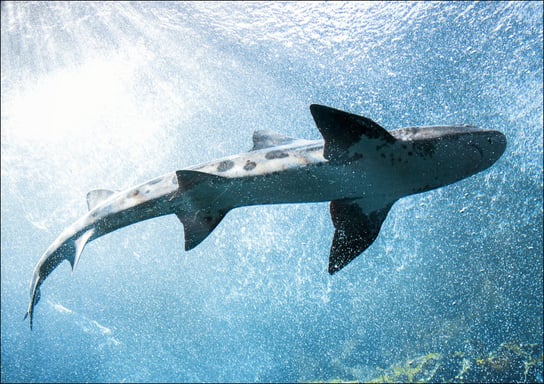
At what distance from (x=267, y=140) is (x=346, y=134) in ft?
3.98

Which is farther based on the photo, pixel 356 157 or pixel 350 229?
pixel 350 229

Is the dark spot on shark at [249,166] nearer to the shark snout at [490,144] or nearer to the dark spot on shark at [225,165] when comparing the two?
the dark spot on shark at [225,165]

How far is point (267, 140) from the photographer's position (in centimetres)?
427

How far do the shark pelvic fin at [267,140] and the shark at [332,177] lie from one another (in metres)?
0.01

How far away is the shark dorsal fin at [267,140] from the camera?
422 centimetres

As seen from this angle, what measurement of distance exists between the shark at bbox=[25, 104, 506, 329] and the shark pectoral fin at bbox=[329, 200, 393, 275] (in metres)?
0.01

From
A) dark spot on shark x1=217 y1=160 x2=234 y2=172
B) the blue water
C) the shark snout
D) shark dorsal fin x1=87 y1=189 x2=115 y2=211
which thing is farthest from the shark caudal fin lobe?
the blue water

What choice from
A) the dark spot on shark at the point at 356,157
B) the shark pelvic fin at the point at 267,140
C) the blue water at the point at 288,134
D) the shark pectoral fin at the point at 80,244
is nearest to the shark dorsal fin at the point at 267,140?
the shark pelvic fin at the point at 267,140

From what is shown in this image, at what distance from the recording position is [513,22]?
10.8 m

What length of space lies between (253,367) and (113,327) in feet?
58.1

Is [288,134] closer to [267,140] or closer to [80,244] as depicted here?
[267,140]

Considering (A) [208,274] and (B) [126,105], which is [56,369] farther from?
(B) [126,105]

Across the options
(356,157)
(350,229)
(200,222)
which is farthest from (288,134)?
(356,157)

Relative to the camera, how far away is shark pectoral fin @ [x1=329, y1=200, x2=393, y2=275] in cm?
410
